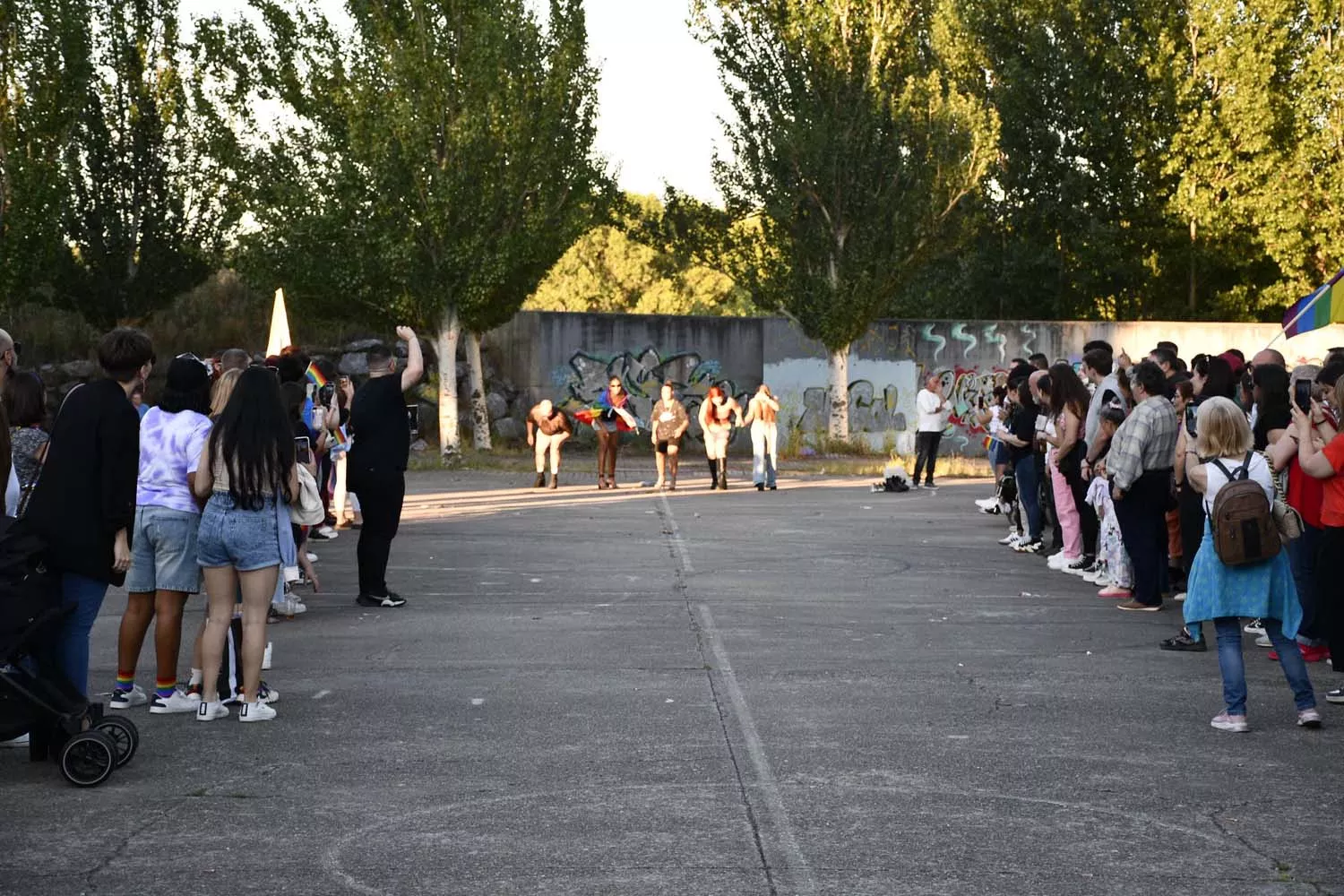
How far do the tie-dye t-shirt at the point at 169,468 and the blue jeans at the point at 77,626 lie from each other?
954mm

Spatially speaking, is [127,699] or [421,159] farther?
[421,159]

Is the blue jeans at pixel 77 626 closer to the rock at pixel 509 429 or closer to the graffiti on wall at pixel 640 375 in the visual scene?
the graffiti on wall at pixel 640 375

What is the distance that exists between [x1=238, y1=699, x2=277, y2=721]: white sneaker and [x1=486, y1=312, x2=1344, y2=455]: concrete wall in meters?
30.4

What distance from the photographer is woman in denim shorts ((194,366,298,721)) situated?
8.40 metres

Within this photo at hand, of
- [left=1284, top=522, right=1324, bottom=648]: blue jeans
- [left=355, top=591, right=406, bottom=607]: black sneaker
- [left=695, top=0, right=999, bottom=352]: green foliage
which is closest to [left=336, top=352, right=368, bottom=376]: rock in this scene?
[left=695, top=0, right=999, bottom=352]: green foliage

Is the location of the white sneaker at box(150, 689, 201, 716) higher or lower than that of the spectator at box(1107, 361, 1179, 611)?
lower

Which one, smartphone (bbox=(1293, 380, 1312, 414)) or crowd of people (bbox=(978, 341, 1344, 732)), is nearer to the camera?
crowd of people (bbox=(978, 341, 1344, 732))

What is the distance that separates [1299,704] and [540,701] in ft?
12.6

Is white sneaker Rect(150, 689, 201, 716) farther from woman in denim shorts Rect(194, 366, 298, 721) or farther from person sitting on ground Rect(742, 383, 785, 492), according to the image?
person sitting on ground Rect(742, 383, 785, 492)

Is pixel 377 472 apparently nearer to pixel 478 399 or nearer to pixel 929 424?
pixel 929 424

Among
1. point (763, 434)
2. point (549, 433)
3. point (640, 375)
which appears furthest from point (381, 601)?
point (640, 375)

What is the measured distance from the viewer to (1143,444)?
1259 cm

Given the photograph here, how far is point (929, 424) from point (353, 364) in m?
17.7

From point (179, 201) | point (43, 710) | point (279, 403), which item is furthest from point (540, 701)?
point (179, 201)
